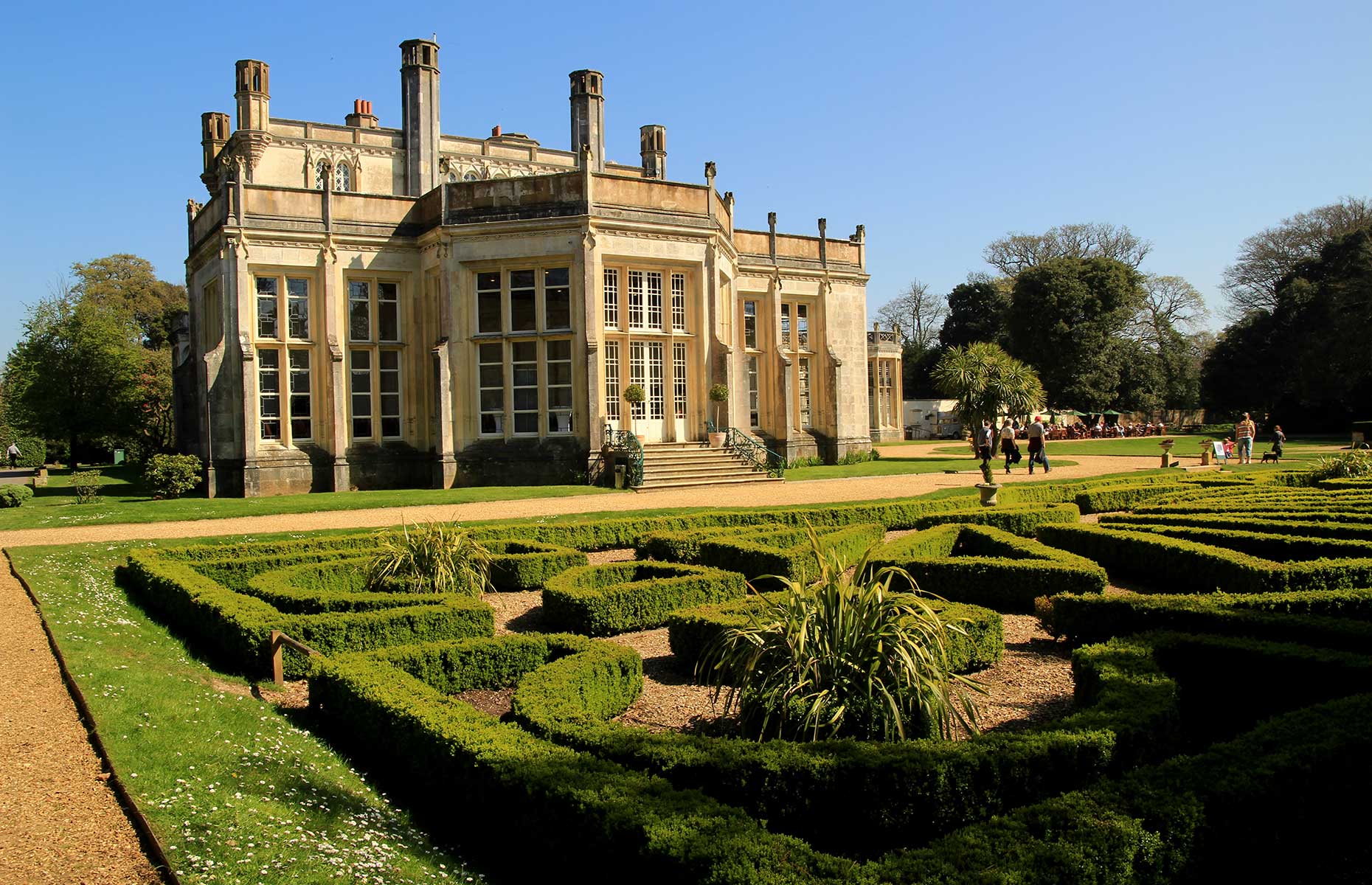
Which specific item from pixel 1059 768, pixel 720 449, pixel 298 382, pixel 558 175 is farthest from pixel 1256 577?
pixel 298 382

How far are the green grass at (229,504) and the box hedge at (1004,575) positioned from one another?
11.4 meters

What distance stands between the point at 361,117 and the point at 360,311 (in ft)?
61.4

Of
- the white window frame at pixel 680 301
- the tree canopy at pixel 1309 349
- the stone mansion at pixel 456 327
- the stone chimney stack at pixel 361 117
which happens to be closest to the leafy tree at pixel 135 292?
the stone chimney stack at pixel 361 117

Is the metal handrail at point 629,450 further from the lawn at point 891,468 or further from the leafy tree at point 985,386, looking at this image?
the leafy tree at point 985,386

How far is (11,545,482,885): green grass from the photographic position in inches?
186

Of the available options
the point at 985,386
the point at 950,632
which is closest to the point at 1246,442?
the point at 985,386

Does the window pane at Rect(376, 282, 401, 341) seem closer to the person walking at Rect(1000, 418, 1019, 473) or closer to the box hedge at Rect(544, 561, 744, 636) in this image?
the box hedge at Rect(544, 561, 744, 636)

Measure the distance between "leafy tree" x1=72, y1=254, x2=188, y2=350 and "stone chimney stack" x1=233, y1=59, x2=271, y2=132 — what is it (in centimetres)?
2943

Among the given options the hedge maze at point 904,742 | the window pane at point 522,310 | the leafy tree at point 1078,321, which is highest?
the leafy tree at point 1078,321

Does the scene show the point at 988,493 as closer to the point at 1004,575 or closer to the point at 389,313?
the point at 1004,575

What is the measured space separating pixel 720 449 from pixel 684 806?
20770 mm

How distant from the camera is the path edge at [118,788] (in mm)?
4637

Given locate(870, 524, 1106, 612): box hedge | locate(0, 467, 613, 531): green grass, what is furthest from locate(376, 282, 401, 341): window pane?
locate(870, 524, 1106, 612): box hedge

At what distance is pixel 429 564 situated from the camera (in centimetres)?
1120
